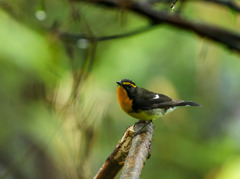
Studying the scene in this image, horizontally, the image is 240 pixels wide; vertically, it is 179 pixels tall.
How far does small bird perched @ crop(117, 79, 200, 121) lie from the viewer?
165 inches

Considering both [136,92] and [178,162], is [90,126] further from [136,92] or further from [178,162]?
[178,162]

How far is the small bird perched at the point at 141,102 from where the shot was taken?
4.18 metres

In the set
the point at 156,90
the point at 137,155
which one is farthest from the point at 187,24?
the point at 156,90

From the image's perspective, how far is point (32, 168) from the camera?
6.02m

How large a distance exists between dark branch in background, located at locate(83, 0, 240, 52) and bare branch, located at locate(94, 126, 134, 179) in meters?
0.77

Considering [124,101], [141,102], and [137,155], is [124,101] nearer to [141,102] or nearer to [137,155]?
[141,102]

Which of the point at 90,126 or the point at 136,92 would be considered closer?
the point at 90,126

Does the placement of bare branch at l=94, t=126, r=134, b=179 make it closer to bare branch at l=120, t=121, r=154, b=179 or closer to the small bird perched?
bare branch at l=120, t=121, r=154, b=179

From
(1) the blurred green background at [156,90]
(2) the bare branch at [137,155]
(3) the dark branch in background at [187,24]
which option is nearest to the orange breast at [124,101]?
(1) the blurred green background at [156,90]

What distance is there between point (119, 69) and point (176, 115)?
127cm

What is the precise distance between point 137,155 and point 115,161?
29cm

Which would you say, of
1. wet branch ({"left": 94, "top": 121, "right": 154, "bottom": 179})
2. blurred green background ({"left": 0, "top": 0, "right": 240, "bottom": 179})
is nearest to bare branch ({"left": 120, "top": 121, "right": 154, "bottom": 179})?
wet branch ({"left": 94, "top": 121, "right": 154, "bottom": 179})

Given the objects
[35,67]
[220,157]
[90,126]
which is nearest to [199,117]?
[220,157]

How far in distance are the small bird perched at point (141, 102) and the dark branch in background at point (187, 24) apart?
177 centimetres
